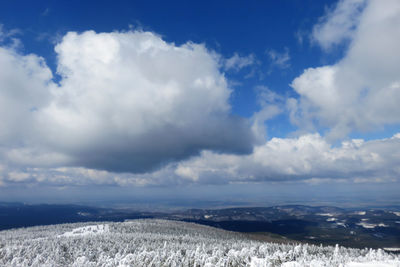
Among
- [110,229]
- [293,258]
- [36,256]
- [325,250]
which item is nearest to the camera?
[293,258]

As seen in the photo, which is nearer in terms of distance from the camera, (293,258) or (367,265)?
(367,265)

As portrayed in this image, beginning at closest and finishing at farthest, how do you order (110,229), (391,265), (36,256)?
(391,265) < (36,256) < (110,229)

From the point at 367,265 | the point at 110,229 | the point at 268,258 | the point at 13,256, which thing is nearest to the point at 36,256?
the point at 13,256

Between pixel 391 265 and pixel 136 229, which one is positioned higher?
pixel 391 265

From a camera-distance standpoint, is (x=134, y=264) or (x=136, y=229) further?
(x=136, y=229)

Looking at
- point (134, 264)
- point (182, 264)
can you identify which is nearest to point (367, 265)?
point (182, 264)

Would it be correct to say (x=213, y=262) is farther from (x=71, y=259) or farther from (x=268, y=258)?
(x=71, y=259)

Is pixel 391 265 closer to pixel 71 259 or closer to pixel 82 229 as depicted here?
pixel 71 259

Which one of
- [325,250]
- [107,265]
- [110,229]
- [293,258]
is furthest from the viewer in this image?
[110,229]

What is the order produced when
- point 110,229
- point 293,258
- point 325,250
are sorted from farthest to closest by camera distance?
1. point 110,229
2. point 325,250
3. point 293,258
